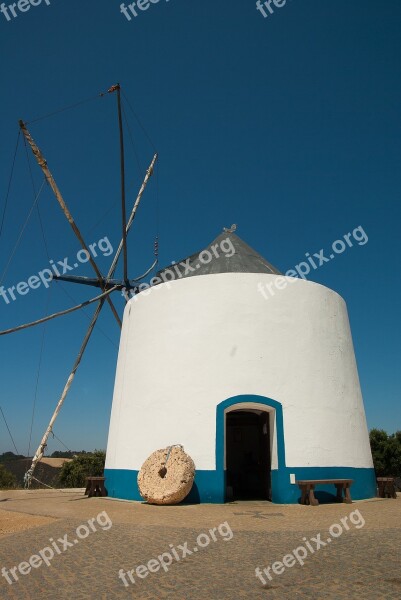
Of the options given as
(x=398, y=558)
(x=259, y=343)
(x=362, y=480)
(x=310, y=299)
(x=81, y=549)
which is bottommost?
(x=362, y=480)

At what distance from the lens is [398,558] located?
5.38 metres

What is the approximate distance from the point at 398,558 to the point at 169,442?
7.16 m

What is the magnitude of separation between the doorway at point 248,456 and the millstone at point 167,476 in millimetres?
2357

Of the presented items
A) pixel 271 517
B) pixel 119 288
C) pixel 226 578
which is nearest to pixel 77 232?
pixel 119 288

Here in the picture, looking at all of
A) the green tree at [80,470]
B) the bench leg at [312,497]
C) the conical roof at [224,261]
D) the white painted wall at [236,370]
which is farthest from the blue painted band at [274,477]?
the green tree at [80,470]

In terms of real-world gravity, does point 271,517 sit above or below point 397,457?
above

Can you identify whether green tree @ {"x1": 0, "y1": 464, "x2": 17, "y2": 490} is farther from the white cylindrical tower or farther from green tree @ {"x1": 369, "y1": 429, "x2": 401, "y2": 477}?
green tree @ {"x1": 369, "y1": 429, "x2": 401, "y2": 477}

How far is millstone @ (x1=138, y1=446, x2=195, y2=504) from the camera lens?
10.5m

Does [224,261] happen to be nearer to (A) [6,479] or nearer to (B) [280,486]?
(B) [280,486]

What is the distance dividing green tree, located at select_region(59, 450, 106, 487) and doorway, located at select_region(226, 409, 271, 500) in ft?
38.6

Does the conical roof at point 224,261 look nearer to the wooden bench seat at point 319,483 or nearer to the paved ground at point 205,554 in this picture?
the wooden bench seat at point 319,483

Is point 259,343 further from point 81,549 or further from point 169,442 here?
point 81,549

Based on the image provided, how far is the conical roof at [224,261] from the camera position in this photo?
1457 cm

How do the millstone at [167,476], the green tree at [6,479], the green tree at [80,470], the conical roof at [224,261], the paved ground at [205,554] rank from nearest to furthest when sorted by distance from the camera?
1. the paved ground at [205,554]
2. the millstone at [167,476]
3. the conical roof at [224,261]
4. the green tree at [6,479]
5. the green tree at [80,470]
